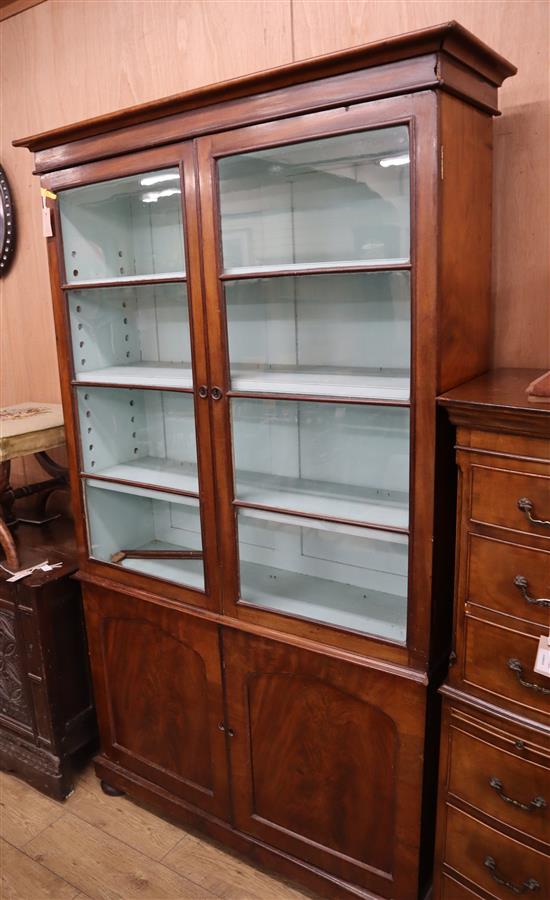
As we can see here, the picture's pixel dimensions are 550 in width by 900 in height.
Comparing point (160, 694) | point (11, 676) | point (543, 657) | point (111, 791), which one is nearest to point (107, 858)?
point (111, 791)

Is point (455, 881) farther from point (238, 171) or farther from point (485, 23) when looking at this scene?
point (485, 23)

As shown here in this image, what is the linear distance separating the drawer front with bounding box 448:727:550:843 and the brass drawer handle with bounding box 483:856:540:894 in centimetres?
11

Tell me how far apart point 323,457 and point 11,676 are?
4.33 feet

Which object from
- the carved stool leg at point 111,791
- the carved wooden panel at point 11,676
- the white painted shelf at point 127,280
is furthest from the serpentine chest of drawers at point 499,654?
the carved wooden panel at point 11,676

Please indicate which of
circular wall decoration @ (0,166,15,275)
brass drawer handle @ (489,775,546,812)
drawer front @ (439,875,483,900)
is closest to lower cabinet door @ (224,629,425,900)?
drawer front @ (439,875,483,900)

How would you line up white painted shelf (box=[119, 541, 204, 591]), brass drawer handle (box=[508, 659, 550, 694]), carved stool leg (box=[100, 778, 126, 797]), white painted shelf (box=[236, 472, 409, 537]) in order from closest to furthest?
brass drawer handle (box=[508, 659, 550, 694]) → white painted shelf (box=[236, 472, 409, 537]) → white painted shelf (box=[119, 541, 204, 591]) → carved stool leg (box=[100, 778, 126, 797])

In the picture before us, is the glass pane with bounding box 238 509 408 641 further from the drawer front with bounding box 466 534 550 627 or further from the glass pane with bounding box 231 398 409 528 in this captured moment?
the drawer front with bounding box 466 534 550 627

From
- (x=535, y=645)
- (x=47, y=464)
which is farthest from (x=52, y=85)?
(x=535, y=645)

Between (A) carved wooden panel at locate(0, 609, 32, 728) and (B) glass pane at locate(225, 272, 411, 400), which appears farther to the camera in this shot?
(A) carved wooden panel at locate(0, 609, 32, 728)

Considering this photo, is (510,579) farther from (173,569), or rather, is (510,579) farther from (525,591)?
(173,569)

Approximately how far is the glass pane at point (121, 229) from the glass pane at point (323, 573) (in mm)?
792

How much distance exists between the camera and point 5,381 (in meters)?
2.91

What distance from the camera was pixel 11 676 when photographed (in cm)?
224

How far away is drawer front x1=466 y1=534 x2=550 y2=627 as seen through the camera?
4.08 feet
